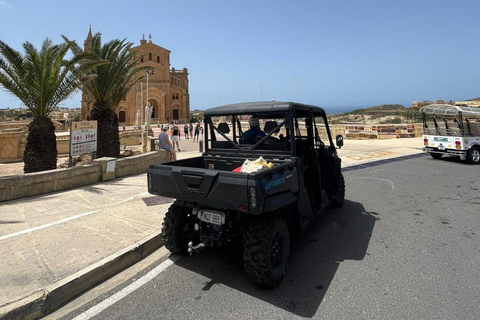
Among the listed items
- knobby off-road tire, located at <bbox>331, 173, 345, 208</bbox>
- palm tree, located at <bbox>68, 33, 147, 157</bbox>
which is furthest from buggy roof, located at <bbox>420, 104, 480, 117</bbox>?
palm tree, located at <bbox>68, 33, 147, 157</bbox>

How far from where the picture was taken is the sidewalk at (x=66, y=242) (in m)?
2.88

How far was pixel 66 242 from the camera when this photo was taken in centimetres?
403

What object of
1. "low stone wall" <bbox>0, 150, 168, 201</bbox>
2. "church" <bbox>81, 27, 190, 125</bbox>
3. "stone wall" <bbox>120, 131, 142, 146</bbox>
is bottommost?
"low stone wall" <bbox>0, 150, 168, 201</bbox>

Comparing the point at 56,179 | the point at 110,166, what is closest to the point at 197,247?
the point at 56,179

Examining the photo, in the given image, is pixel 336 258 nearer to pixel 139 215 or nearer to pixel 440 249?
pixel 440 249

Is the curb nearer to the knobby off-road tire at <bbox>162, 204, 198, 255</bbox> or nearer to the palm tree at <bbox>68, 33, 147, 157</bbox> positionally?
the knobby off-road tire at <bbox>162, 204, 198, 255</bbox>

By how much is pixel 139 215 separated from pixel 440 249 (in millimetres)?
5119

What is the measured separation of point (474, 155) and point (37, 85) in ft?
55.4

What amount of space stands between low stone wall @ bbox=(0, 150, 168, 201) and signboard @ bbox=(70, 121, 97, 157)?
4.43 feet

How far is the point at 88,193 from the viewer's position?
22.4 ft

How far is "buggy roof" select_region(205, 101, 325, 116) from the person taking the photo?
3.70m

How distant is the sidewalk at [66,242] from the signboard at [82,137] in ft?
8.38

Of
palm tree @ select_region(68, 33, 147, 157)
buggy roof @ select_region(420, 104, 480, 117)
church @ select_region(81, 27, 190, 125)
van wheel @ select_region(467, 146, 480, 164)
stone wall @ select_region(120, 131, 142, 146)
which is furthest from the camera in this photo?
church @ select_region(81, 27, 190, 125)

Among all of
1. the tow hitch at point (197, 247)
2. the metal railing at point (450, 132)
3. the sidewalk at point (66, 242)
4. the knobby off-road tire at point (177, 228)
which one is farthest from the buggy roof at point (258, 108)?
the metal railing at point (450, 132)
